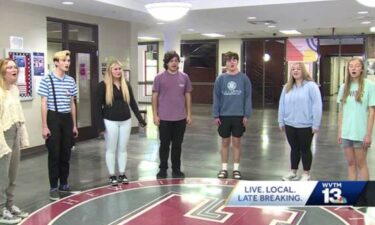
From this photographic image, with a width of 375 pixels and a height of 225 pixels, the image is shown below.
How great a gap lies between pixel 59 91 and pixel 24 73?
3.05 m

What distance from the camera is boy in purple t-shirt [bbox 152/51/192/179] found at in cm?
533

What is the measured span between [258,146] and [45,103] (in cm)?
452

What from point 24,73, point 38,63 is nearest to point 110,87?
point 24,73

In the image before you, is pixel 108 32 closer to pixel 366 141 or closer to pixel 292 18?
pixel 292 18

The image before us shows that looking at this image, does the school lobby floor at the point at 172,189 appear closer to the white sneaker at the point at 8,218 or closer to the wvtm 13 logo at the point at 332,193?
the white sneaker at the point at 8,218

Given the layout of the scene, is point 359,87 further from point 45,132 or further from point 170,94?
point 45,132

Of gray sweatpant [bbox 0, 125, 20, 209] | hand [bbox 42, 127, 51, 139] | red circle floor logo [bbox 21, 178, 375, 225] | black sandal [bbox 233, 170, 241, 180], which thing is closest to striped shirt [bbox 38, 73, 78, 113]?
hand [bbox 42, 127, 51, 139]

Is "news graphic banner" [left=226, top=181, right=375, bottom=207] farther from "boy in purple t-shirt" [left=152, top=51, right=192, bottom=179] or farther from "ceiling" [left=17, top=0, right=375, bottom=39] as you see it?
"ceiling" [left=17, top=0, right=375, bottom=39]

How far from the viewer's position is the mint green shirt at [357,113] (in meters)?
4.09

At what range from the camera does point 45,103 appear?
175 inches

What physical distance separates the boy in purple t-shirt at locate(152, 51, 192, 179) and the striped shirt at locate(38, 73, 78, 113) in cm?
116

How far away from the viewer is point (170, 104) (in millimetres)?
5340

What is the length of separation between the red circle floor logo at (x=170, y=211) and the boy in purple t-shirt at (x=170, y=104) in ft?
2.61

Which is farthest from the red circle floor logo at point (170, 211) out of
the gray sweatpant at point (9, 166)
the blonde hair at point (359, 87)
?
the blonde hair at point (359, 87)
